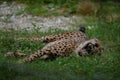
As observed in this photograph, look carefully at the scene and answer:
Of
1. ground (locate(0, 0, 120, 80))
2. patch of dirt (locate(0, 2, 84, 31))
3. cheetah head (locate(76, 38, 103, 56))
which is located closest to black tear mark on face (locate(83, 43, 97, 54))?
cheetah head (locate(76, 38, 103, 56))

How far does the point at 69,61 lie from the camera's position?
6289 millimetres

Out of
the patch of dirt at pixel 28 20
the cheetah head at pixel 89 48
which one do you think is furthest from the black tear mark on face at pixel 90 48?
the patch of dirt at pixel 28 20

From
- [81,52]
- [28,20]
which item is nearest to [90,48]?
[81,52]

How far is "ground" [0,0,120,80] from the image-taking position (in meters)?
2.43

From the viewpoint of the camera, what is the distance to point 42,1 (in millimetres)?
12320

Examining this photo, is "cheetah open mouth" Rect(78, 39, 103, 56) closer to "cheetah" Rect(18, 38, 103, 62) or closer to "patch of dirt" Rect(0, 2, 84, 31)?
"cheetah" Rect(18, 38, 103, 62)

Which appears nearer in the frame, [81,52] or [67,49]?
[81,52]

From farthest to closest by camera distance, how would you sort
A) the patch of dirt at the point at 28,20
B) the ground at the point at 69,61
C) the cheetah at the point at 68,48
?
the patch of dirt at the point at 28,20, the cheetah at the point at 68,48, the ground at the point at 69,61

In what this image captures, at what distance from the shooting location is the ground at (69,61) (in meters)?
2.43

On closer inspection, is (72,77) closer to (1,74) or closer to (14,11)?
(1,74)

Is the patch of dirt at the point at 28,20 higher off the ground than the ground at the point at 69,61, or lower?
lower

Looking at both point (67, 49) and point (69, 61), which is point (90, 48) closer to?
point (67, 49)

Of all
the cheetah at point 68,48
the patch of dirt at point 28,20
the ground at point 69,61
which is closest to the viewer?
the ground at point 69,61

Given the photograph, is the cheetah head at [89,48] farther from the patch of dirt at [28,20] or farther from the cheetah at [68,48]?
the patch of dirt at [28,20]
